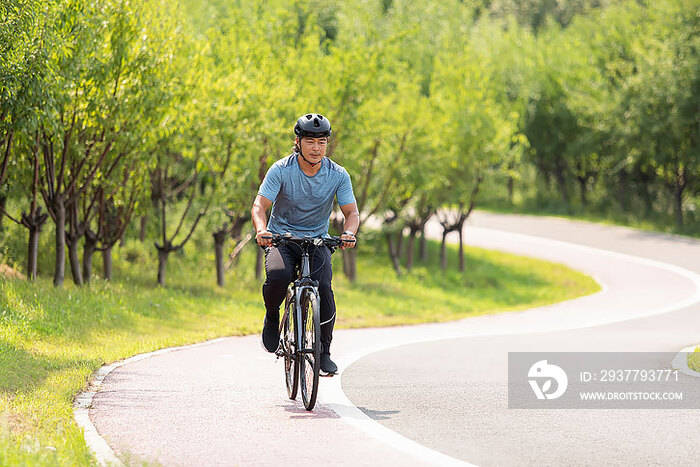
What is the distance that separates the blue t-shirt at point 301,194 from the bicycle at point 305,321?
21cm

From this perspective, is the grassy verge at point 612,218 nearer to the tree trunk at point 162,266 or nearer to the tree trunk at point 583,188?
the tree trunk at point 583,188

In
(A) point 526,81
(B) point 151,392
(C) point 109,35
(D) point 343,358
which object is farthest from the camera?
(A) point 526,81

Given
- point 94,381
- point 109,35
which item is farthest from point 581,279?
point 94,381

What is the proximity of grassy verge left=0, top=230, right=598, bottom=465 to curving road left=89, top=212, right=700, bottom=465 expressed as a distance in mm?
427

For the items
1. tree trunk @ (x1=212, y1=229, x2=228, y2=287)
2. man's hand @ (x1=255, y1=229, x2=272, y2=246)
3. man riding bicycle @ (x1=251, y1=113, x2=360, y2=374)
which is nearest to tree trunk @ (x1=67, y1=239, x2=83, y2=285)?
tree trunk @ (x1=212, y1=229, x2=228, y2=287)

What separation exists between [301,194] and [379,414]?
1813 mm

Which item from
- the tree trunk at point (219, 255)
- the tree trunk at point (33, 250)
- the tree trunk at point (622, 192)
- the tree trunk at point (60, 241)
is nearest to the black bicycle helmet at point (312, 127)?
Answer: the tree trunk at point (60, 241)

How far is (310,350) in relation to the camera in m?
6.72

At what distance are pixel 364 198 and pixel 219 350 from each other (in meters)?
15.4

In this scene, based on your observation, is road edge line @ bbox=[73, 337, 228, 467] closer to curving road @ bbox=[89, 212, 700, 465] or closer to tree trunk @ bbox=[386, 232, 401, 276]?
curving road @ bbox=[89, 212, 700, 465]

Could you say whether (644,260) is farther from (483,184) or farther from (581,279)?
(483,184)

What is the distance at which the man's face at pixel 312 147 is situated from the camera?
23.1ft

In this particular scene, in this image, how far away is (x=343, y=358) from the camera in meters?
10.2

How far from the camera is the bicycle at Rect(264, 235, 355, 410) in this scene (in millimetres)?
6688
